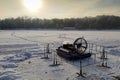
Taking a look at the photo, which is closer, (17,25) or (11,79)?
(11,79)

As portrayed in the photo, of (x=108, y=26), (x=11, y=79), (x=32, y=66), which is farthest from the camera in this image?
(x=108, y=26)

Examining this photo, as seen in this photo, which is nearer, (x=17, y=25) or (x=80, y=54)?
(x=80, y=54)

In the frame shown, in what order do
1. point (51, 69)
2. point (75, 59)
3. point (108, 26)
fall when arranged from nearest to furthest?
1. point (51, 69)
2. point (75, 59)
3. point (108, 26)

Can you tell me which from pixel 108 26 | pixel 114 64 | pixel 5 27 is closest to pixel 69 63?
pixel 114 64

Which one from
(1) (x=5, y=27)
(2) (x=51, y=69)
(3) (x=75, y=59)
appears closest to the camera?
(2) (x=51, y=69)

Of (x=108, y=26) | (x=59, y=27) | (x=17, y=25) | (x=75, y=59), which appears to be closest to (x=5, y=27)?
(x=17, y=25)

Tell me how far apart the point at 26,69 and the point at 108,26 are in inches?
2452

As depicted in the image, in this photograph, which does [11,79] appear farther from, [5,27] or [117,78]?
[5,27]

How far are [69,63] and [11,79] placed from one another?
5313 mm

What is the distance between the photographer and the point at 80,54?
13.9 m

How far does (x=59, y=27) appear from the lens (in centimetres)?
7631

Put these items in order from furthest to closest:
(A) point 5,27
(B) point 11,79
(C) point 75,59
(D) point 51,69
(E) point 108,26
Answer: (A) point 5,27 < (E) point 108,26 < (C) point 75,59 < (D) point 51,69 < (B) point 11,79

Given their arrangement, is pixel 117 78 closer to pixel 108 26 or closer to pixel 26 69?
pixel 26 69

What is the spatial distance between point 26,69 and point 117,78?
5.95 m
